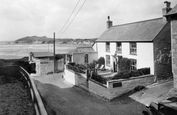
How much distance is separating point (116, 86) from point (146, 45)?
7.66 metres

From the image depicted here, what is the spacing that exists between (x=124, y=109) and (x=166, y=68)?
408 inches

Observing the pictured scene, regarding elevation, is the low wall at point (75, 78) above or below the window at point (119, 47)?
below

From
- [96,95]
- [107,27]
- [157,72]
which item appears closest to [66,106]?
[96,95]

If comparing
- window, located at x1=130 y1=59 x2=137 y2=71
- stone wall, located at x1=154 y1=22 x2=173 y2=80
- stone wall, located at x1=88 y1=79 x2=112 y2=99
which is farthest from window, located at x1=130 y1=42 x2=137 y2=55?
stone wall, located at x1=88 y1=79 x2=112 y2=99

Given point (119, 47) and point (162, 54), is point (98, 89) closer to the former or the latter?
point (162, 54)

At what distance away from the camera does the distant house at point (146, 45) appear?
61.6 ft

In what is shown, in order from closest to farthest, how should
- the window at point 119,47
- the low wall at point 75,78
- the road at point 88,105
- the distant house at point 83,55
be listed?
the road at point 88,105, the low wall at point 75,78, the window at point 119,47, the distant house at point 83,55

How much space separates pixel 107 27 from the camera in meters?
32.6

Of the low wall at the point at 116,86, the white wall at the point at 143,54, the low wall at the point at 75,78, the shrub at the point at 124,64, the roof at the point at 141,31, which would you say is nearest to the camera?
the low wall at the point at 116,86

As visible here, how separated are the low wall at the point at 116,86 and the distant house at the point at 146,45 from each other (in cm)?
281

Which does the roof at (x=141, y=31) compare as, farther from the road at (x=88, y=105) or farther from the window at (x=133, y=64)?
the road at (x=88, y=105)

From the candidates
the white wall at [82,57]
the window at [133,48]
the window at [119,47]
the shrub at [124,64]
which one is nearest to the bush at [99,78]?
the shrub at [124,64]

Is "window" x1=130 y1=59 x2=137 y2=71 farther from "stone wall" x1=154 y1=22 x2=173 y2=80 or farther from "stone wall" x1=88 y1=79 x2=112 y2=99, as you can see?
"stone wall" x1=88 y1=79 x2=112 y2=99

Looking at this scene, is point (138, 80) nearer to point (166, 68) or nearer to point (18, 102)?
point (166, 68)
